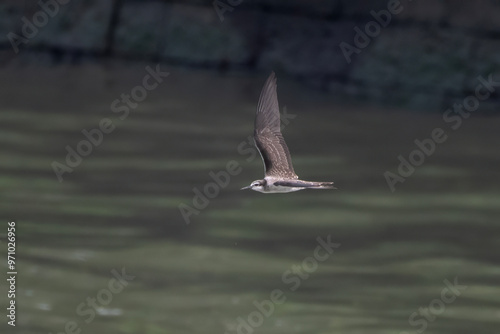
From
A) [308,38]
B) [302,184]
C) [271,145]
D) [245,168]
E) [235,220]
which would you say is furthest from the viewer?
[308,38]

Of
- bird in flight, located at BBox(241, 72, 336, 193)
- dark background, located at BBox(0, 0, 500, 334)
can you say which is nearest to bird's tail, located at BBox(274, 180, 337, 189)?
bird in flight, located at BBox(241, 72, 336, 193)

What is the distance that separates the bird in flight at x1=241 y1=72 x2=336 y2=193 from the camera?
9.08 meters

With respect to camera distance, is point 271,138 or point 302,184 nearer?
point 302,184

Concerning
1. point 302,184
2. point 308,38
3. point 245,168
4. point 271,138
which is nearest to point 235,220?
point 245,168

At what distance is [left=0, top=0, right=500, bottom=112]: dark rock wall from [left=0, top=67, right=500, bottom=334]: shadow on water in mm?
634

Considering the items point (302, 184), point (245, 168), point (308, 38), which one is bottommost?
point (302, 184)

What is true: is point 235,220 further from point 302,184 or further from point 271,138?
point 302,184

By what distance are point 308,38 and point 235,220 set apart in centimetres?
481

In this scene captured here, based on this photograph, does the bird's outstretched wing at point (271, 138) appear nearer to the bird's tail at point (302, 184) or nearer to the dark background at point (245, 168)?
the bird's tail at point (302, 184)

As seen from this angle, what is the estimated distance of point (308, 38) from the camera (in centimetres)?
1614

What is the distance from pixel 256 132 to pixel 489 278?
7.86ft

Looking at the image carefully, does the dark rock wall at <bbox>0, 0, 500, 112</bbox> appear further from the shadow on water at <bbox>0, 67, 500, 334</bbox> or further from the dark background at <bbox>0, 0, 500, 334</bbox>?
the shadow on water at <bbox>0, 67, 500, 334</bbox>

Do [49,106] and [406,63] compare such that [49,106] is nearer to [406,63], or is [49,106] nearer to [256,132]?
[406,63]

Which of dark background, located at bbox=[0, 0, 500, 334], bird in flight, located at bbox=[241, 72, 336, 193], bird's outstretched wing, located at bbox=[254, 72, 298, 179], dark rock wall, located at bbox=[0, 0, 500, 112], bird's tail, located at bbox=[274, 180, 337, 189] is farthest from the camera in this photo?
dark rock wall, located at bbox=[0, 0, 500, 112]
